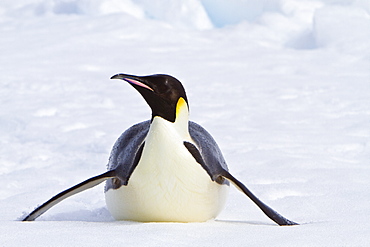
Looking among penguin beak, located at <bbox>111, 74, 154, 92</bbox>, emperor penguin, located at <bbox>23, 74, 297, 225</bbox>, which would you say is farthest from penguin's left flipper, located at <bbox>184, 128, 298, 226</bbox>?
penguin beak, located at <bbox>111, 74, 154, 92</bbox>

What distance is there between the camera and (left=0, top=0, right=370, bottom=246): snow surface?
2.09m

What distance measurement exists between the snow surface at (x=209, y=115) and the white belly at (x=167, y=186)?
92 mm

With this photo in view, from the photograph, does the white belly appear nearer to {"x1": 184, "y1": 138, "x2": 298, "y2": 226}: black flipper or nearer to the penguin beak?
{"x1": 184, "y1": 138, "x2": 298, "y2": 226}: black flipper

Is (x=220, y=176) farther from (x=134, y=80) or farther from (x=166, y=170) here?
(x=134, y=80)

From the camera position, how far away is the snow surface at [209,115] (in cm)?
209

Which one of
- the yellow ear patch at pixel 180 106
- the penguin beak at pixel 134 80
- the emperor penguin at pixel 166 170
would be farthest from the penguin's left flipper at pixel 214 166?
the penguin beak at pixel 134 80

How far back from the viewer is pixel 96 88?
7.14 meters

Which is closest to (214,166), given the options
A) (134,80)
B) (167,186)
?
(167,186)

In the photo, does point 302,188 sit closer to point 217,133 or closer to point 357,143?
point 357,143

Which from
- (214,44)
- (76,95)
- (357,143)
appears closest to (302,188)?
(357,143)

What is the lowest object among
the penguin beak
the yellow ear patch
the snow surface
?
the snow surface

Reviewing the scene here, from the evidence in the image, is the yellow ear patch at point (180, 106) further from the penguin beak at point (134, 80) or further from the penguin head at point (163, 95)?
the penguin beak at point (134, 80)

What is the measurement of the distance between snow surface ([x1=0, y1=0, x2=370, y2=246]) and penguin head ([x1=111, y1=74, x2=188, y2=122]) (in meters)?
0.41

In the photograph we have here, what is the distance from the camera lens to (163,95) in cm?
216
